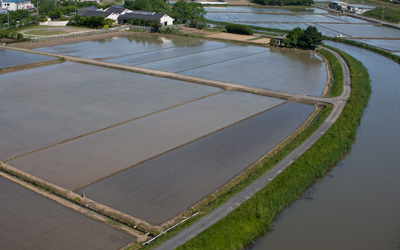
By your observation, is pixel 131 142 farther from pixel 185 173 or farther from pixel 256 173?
pixel 256 173

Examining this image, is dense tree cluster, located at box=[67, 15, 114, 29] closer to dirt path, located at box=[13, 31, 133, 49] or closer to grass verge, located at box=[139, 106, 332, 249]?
dirt path, located at box=[13, 31, 133, 49]

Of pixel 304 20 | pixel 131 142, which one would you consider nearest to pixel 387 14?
pixel 304 20

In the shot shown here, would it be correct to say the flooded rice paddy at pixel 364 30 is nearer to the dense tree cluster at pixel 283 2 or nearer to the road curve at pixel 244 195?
the dense tree cluster at pixel 283 2

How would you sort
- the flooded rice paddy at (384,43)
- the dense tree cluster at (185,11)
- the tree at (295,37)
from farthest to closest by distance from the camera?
1. the dense tree cluster at (185,11)
2. the flooded rice paddy at (384,43)
3. the tree at (295,37)

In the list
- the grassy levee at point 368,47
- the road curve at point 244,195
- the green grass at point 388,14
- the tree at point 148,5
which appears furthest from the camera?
the green grass at point 388,14

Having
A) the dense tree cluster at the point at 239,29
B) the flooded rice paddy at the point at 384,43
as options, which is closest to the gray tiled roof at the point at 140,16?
the dense tree cluster at the point at 239,29
